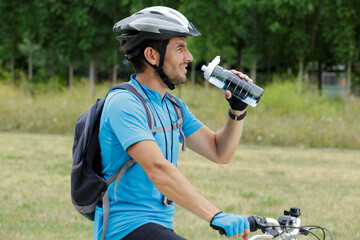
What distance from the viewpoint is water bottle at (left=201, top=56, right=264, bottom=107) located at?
2.83 meters

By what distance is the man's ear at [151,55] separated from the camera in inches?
116

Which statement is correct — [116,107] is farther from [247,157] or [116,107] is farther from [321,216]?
[247,157]

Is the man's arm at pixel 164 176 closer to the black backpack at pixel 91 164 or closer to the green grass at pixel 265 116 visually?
the black backpack at pixel 91 164

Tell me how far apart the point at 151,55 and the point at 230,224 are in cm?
100

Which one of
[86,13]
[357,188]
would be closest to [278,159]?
[357,188]

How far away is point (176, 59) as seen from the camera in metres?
2.96

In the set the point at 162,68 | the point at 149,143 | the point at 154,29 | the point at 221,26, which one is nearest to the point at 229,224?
the point at 149,143

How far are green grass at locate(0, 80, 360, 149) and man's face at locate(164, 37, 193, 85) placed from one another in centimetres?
1251

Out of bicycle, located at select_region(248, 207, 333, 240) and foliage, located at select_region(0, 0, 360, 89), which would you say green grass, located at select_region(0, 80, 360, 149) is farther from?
bicycle, located at select_region(248, 207, 333, 240)

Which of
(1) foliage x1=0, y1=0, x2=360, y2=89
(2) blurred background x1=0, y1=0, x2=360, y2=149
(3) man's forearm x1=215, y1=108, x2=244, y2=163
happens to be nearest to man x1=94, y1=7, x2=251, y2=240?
(3) man's forearm x1=215, y1=108, x2=244, y2=163

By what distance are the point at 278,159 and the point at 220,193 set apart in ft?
13.5

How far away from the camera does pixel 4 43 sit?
28172 millimetres

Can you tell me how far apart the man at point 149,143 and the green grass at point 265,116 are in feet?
41.1

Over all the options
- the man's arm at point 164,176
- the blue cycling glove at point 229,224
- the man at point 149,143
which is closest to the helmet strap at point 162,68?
the man at point 149,143
